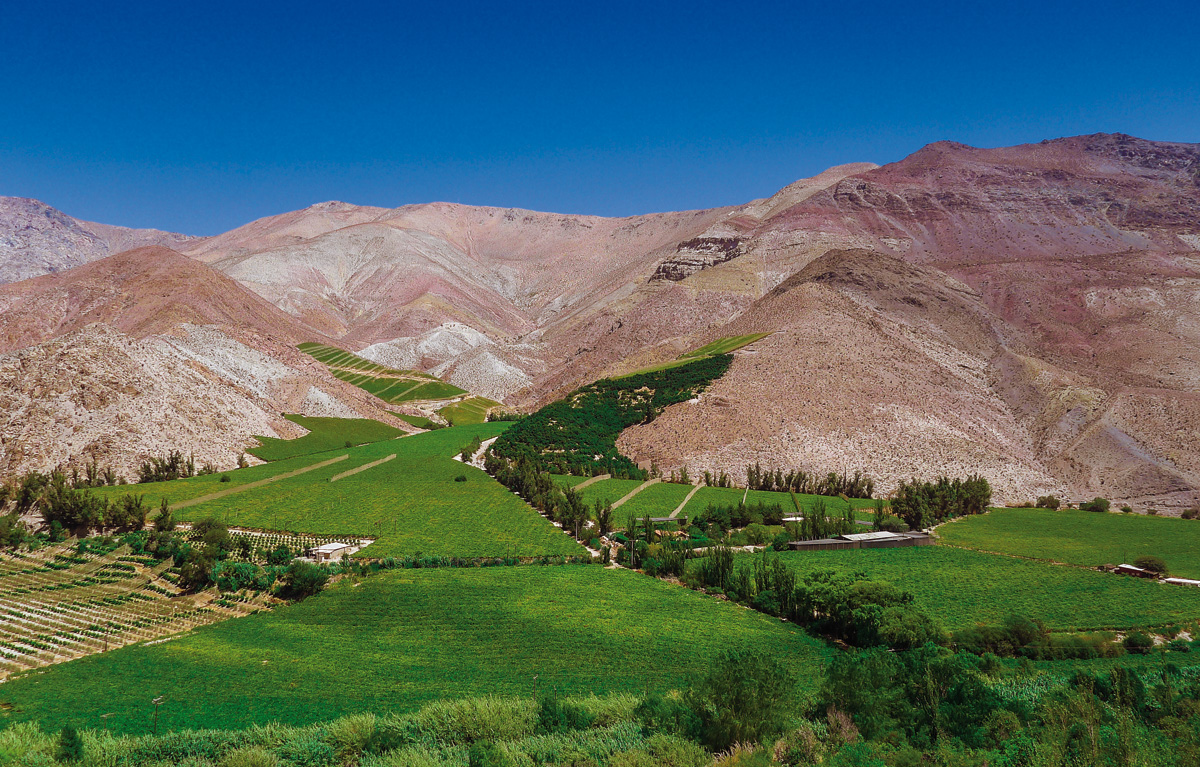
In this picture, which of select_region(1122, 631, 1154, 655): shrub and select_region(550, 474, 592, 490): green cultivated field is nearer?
select_region(1122, 631, 1154, 655): shrub

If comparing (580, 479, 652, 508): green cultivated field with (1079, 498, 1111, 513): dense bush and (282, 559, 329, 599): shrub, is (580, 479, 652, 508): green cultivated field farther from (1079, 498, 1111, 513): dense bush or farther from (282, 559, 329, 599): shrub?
(1079, 498, 1111, 513): dense bush

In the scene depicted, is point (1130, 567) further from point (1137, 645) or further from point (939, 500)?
point (939, 500)

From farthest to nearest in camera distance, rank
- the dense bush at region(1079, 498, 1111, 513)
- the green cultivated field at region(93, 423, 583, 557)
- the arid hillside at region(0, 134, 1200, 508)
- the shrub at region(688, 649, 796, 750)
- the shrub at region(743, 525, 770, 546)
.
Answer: the arid hillside at region(0, 134, 1200, 508) → the dense bush at region(1079, 498, 1111, 513) → the shrub at region(743, 525, 770, 546) → the green cultivated field at region(93, 423, 583, 557) → the shrub at region(688, 649, 796, 750)

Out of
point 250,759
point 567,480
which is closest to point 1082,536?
point 567,480

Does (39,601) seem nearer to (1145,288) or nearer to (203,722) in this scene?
(203,722)

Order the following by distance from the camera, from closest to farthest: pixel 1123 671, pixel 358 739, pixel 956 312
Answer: pixel 358 739 → pixel 1123 671 → pixel 956 312

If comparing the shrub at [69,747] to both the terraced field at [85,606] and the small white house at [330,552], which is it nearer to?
the terraced field at [85,606]

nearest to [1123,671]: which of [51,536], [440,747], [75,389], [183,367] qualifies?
[440,747]

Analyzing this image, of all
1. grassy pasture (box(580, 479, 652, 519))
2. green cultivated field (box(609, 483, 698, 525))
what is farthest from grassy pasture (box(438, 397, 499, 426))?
green cultivated field (box(609, 483, 698, 525))
